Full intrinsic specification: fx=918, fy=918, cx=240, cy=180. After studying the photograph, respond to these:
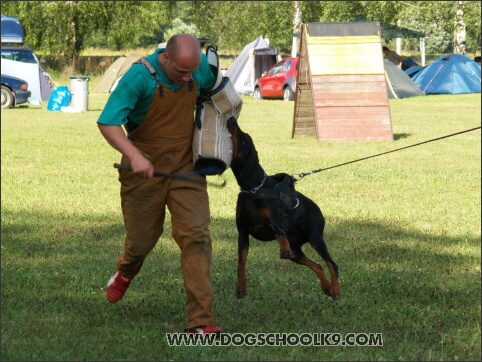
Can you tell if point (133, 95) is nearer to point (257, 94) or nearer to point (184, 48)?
point (184, 48)

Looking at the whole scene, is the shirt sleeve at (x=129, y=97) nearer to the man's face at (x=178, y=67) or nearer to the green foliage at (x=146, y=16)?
the man's face at (x=178, y=67)

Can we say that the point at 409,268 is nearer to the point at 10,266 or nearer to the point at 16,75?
the point at 10,266

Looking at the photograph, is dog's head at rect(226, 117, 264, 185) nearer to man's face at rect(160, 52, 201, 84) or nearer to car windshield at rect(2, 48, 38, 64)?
man's face at rect(160, 52, 201, 84)

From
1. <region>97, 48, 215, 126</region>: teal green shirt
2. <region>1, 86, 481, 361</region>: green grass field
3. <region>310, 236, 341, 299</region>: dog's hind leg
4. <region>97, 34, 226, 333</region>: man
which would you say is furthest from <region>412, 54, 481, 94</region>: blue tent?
<region>97, 48, 215, 126</region>: teal green shirt

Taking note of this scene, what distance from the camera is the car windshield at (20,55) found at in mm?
30203

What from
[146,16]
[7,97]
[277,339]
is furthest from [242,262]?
[146,16]

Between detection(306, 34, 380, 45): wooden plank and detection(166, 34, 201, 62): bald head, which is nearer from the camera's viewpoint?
detection(166, 34, 201, 62): bald head

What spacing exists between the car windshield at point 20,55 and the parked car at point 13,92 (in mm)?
3134

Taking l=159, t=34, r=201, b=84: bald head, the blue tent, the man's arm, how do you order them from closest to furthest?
1. the man's arm
2. l=159, t=34, r=201, b=84: bald head
3. the blue tent

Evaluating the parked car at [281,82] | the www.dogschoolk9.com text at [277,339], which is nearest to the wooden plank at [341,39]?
the www.dogschoolk9.com text at [277,339]

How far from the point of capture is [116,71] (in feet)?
123

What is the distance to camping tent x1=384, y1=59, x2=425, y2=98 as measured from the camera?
32844 mm

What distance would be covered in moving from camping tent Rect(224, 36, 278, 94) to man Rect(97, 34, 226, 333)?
3147 cm

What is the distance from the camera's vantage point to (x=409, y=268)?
7059mm
